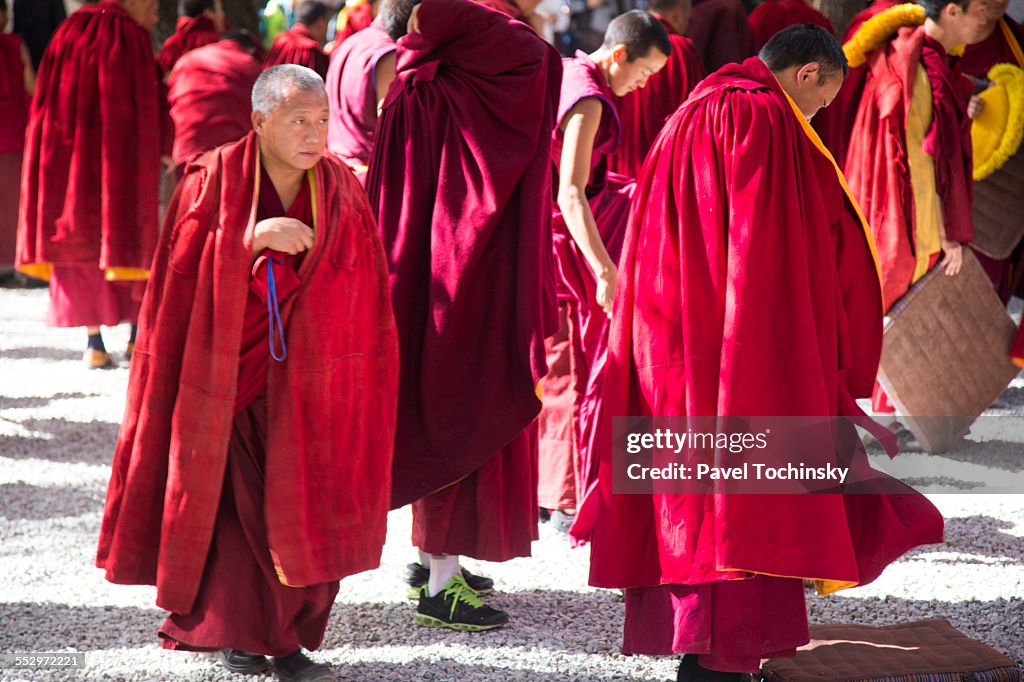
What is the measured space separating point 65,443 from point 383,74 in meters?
2.60

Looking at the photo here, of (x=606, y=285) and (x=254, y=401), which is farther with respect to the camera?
(x=606, y=285)

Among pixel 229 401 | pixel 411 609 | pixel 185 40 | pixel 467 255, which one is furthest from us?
pixel 185 40

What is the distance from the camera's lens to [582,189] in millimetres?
4016

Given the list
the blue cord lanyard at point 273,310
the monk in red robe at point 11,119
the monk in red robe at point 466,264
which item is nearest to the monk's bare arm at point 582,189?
the monk in red robe at point 466,264

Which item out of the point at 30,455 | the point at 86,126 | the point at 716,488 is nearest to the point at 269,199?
the point at 716,488

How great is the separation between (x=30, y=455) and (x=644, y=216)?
11.6ft

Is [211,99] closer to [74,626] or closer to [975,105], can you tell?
[74,626]

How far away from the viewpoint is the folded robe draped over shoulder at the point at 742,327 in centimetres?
300

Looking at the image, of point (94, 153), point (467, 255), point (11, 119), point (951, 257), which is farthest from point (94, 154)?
point (951, 257)

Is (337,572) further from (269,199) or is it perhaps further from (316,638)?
(269,199)

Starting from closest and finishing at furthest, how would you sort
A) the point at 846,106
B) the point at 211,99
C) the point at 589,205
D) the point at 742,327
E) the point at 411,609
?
1. the point at 742,327
2. the point at 411,609
3. the point at 589,205
4. the point at 846,106
5. the point at 211,99

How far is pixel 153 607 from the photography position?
399cm

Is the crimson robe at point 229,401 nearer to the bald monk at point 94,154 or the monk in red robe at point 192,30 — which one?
the bald monk at point 94,154

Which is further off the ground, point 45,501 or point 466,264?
point 466,264
